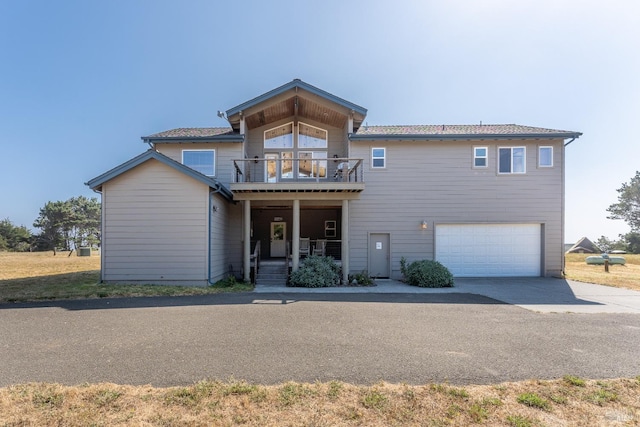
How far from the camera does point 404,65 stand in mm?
14820

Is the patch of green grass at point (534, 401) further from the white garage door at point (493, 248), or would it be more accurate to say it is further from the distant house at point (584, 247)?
the distant house at point (584, 247)

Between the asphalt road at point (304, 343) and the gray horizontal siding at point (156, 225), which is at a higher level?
the gray horizontal siding at point (156, 225)

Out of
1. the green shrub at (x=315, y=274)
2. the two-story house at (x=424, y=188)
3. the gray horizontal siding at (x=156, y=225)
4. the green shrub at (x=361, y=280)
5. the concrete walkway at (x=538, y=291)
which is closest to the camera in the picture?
the concrete walkway at (x=538, y=291)

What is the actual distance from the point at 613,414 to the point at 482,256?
11655 millimetres

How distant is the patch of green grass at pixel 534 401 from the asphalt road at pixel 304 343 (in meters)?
0.48

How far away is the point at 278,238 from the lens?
658 inches

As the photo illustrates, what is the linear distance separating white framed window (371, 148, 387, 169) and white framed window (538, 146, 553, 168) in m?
7.04

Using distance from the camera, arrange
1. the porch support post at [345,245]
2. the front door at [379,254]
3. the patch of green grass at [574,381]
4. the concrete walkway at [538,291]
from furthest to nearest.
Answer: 1. the front door at [379,254]
2. the porch support post at [345,245]
3. the concrete walkway at [538,291]
4. the patch of green grass at [574,381]

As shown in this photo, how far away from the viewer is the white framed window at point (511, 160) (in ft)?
45.0

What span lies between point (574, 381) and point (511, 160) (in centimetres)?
1229

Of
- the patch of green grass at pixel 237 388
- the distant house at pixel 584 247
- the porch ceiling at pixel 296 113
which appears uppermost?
the porch ceiling at pixel 296 113

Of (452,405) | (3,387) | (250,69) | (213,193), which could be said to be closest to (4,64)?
(250,69)

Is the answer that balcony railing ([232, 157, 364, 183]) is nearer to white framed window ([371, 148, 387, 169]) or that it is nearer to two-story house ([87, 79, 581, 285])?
two-story house ([87, 79, 581, 285])

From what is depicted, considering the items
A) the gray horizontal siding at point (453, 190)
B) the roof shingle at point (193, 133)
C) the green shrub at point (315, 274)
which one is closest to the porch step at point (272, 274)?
the green shrub at point (315, 274)
